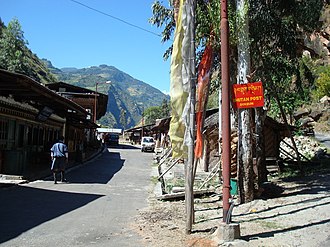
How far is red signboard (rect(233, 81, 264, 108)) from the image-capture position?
6.70 metres

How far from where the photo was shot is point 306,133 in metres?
31.6

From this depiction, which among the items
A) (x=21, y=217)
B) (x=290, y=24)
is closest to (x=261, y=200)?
(x=21, y=217)

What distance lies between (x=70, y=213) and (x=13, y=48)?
72.8 metres

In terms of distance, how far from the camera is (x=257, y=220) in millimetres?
6980

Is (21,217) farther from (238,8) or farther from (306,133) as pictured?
(306,133)

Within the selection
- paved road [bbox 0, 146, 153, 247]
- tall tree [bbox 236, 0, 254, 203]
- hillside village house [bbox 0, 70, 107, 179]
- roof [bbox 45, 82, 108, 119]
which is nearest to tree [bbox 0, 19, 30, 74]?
roof [bbox 45, 82, 108, 119]

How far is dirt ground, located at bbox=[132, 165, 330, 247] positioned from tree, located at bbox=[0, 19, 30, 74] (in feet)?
219

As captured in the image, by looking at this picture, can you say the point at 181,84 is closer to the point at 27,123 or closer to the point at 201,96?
the point at 201,96

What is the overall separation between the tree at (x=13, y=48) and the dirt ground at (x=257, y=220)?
66636 mm

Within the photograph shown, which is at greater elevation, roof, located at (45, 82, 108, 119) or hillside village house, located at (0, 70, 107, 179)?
roof, located at (45, 82, 108, 119)

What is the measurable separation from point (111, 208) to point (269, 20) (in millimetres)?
7386

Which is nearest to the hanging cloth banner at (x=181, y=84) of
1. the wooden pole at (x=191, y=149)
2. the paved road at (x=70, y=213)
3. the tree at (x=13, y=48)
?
the wooden pole at (x=191, y=149)

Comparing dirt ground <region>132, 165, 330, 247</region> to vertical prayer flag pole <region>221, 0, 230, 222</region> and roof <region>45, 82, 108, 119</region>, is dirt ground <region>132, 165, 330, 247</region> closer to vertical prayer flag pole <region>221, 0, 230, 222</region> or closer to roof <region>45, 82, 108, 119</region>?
vertical prayer flag pole <region>221, 0, 230, 222</region>

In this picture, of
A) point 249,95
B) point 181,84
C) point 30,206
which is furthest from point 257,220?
point 30,206
